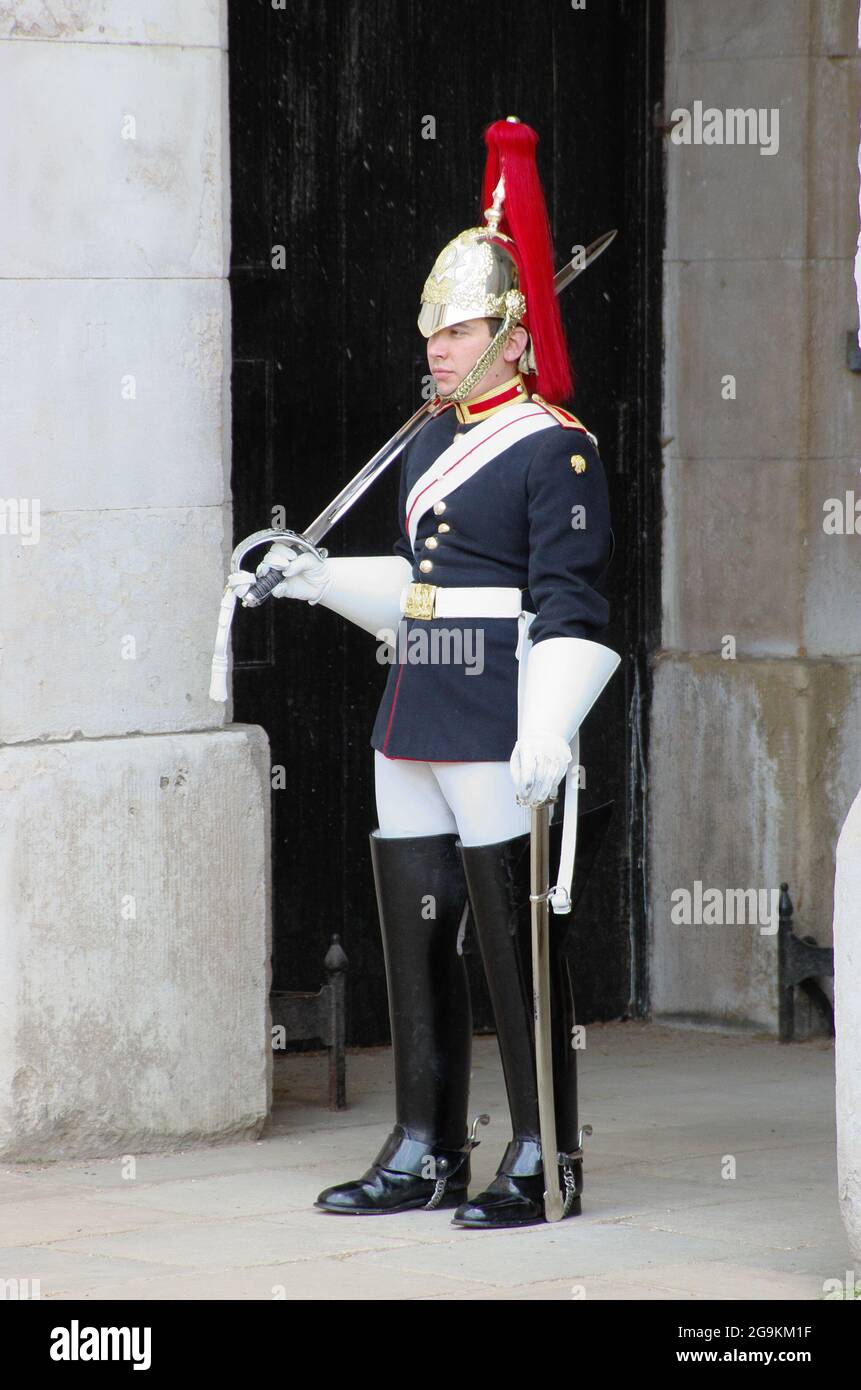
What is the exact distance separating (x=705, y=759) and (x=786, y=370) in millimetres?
1221

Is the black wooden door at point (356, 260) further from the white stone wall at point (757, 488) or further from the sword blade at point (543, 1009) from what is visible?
the sword blade at point (543, 1009)

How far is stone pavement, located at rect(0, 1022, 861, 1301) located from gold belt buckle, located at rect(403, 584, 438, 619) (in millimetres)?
1309

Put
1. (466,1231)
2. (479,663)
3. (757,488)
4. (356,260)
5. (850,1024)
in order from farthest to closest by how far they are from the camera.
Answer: (757,488)
(356,260)
(479,663)
(466,1231)
(850,1024)

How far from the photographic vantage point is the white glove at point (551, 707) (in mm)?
5242

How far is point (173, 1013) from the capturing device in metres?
6.29

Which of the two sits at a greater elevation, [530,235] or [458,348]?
[530,235]

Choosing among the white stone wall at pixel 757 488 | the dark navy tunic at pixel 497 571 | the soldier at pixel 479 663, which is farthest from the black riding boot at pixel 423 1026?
the white stone wall at pixel 757 488

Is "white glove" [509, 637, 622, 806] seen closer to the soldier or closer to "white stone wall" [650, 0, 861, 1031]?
the soldier

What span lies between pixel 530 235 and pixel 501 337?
9.5 inches

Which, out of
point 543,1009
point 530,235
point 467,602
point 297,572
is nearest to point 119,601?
point 297,572

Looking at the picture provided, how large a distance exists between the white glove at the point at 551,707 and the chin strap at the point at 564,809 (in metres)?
0.11

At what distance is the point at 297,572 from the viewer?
566 centimetres

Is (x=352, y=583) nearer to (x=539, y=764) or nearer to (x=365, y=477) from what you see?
(x=365, y=477)

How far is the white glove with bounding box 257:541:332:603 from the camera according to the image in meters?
5.64
